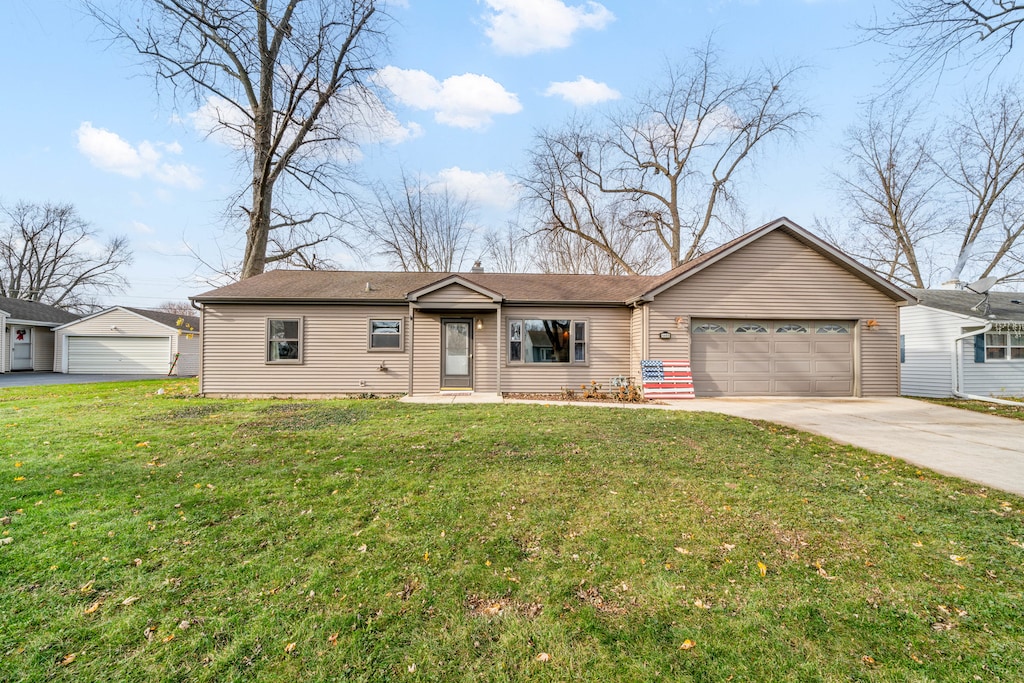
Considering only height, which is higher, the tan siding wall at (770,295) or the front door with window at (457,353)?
the tan siding wall at (770,295)

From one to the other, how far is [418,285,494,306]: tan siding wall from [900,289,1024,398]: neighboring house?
15.3 meters

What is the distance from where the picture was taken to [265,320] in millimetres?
12086

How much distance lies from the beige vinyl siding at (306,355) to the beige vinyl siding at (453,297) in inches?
44.7

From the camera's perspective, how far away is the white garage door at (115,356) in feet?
67.9

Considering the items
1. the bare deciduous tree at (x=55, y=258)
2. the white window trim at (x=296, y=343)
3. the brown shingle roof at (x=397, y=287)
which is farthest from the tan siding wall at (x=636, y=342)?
the bare deciduous tree at (x=55, y=258)

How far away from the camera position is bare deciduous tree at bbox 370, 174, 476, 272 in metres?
25.5

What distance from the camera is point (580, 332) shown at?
1252cm

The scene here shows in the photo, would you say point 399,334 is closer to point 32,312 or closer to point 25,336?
point 25,336

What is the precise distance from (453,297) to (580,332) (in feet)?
12.6

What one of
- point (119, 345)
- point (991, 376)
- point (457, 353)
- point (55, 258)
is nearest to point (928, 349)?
point (991, 376)

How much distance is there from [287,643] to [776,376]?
12.7 metres

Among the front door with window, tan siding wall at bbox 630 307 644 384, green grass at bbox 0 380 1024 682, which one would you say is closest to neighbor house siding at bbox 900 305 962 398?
tan siding wall at bbox 630 307 644 384

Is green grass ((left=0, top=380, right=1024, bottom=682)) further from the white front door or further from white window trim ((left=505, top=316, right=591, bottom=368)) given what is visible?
the white front door

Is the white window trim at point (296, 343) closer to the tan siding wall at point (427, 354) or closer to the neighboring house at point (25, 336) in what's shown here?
the tan siding wall at point (427, 354)
